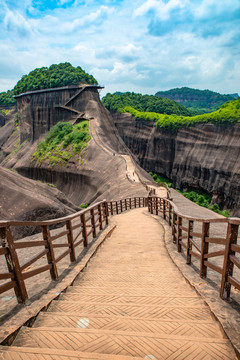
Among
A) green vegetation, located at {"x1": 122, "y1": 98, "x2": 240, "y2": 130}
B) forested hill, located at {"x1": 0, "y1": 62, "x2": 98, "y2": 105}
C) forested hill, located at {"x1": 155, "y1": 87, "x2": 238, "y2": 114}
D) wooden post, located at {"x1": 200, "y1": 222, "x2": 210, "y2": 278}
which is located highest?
forested hill, located at {"x1": 155, "y1": 87, "x2": 238, "y2": 114}

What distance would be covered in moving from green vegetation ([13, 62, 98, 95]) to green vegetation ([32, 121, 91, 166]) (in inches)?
384

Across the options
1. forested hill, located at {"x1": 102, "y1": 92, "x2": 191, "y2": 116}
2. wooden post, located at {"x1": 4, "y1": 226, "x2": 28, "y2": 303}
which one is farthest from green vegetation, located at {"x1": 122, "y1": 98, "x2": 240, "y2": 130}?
wooden post, located at {"x1": 4, "y1": 226, "x2": 28, "y2": 303}

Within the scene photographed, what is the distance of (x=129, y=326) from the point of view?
270cm

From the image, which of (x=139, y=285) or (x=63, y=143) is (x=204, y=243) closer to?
(x=139, y=285)

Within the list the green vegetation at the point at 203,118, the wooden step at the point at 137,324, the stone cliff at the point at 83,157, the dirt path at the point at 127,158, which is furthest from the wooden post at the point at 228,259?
the green vegetation at the point at 203,118

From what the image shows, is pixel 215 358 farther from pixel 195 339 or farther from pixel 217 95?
pixel 217 95

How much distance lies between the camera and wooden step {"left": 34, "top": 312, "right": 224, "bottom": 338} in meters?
2.62

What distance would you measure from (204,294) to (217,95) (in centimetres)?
15974

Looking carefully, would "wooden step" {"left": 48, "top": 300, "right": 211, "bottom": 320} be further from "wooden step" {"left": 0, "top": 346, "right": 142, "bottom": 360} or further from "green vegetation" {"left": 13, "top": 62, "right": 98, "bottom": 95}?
"green vegetation" {"left": 13, "top": 62, "right": 98, "bottom": 95}

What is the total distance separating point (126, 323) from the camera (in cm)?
275

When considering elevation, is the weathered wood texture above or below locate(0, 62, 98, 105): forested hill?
below

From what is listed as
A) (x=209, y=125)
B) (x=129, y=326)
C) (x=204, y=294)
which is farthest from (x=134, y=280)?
(x=209, y=125)

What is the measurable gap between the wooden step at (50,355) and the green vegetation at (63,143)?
35.8m

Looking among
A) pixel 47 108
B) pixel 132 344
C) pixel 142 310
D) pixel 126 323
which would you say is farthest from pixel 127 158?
pixel 132 344
